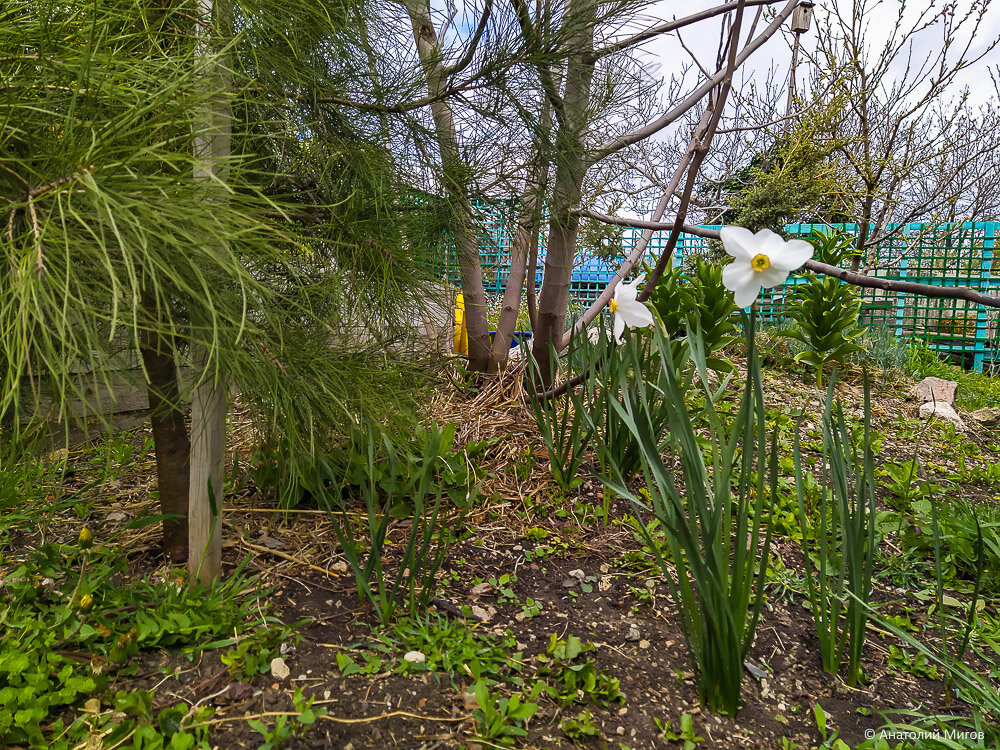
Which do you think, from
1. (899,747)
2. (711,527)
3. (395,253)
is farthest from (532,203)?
(899,747)

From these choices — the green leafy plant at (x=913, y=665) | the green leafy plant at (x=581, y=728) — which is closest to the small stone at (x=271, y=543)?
the green leafy plant at (x=581, y=728)

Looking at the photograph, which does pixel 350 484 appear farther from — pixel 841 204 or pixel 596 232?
pixel 841 204

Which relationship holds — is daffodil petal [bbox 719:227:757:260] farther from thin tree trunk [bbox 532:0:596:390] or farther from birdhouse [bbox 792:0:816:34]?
birdhouse [bbox 792:0:816:34]

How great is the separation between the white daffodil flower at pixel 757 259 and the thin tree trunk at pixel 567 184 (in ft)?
2.39

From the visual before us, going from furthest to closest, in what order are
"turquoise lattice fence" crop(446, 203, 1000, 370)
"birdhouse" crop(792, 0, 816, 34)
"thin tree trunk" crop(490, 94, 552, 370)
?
"turquoise lattice fence" crop(446, 203, 1000, 370) → "birdhouse" crop(792, 0, 816, 34) → "thin tree trunk" crop(490, 94, 552, 370)

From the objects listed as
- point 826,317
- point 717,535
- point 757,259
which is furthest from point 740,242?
point 826,317

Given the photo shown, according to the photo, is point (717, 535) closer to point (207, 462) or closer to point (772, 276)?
point (772, 276)

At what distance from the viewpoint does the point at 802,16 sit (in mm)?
2029

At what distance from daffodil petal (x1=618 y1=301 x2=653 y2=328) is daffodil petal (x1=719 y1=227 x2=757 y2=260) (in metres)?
0.45

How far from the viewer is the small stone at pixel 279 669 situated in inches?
45.0

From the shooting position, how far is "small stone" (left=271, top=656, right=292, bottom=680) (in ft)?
3.75

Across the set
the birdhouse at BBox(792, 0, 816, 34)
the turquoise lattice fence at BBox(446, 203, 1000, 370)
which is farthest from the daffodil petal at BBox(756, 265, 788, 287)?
the turquoise lattice fence at BBox(446, 203, 1000, 370)

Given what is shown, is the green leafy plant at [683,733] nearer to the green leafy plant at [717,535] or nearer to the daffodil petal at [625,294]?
the green leafy plant at [717,535]

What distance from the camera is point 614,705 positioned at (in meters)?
1.13
